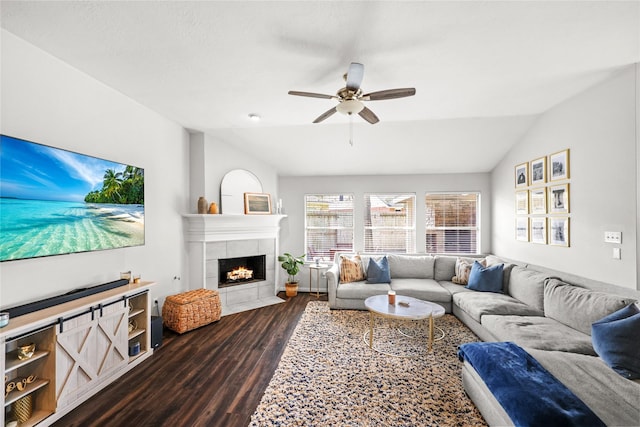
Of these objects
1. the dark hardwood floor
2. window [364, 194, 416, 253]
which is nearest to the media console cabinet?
the dark hardwood floor

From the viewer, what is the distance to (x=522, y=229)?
12.7ft

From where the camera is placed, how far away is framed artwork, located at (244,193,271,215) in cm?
441

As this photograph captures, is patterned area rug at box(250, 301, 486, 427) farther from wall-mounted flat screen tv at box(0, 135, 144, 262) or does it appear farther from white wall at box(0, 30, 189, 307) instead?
wall-mounted flat screen tv at box(0, 135, 144, 262)

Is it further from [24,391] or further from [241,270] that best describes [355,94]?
[241,270]

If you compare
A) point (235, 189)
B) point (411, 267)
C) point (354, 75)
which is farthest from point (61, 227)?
point (411, 267)

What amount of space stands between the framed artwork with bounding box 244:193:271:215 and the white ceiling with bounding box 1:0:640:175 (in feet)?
4.53

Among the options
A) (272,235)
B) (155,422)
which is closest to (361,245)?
(272,235)

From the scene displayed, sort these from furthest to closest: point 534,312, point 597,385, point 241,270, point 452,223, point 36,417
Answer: point 452,223
point 241,270
point 534,312
point 36,417
point 597,385

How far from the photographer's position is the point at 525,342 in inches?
89.7

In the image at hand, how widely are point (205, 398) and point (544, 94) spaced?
4.27m

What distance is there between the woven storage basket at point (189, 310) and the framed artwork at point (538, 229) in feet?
14.1

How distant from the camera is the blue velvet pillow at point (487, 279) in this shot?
365 cm

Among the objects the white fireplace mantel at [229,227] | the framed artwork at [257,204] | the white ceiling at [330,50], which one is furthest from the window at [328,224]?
the white ceiling at [330,50]

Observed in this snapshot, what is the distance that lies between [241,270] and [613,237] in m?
4.54
